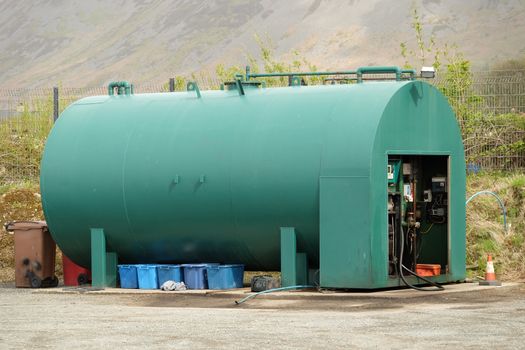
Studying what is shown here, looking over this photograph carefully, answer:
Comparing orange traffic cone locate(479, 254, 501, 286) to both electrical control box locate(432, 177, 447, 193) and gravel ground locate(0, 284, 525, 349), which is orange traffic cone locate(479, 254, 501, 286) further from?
electrical control box locate(432, 177, 447, 193)

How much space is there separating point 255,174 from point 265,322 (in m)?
4.63

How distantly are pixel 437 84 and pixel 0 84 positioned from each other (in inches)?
3067

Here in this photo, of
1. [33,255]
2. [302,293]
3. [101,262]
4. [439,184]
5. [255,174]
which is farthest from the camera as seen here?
[33,255]

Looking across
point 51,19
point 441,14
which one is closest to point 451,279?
point 441,14

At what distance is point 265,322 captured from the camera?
558 inches

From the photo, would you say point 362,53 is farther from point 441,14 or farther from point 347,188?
point 347,188

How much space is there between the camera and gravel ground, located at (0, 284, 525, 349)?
40.3 feet

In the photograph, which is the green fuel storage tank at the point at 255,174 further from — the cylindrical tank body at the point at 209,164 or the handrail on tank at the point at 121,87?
the handrail on tank at the point at 121,87

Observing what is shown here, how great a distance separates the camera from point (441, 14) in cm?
9781

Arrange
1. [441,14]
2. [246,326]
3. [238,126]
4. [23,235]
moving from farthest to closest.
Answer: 1. [441,14]
2. [23,235]
3. [238,126]
4. [246,326]

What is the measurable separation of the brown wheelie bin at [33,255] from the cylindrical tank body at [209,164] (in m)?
0.51

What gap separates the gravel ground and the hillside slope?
71.5 metres

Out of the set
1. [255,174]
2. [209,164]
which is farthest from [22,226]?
[255,174]

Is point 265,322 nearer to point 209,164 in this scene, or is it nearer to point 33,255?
point 209,164
